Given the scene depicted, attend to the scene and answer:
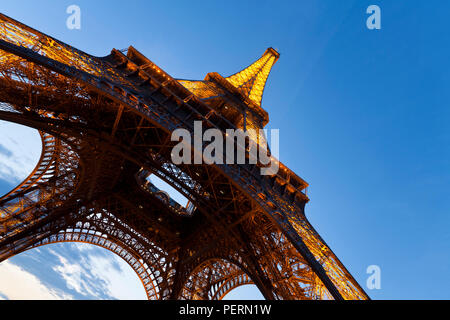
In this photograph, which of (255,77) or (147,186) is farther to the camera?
(255,77)

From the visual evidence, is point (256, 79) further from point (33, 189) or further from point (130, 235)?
point (33, 189)

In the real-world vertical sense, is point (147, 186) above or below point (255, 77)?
below

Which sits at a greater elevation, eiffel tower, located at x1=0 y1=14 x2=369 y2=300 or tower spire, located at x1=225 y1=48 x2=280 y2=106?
tower spire, located at x1=225 y1=48 x2=280 y2=106

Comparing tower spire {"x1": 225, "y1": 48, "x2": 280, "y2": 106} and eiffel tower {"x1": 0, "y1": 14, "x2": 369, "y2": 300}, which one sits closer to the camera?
eiffel tower {"x1": 0, "y1": 14, "x2": 369, "y2": 300}

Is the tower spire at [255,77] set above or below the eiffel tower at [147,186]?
above
